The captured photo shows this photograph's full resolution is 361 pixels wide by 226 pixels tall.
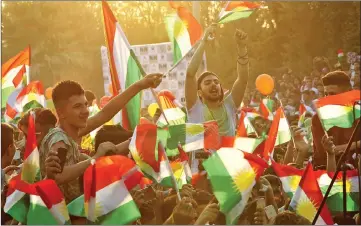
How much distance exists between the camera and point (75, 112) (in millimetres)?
4410

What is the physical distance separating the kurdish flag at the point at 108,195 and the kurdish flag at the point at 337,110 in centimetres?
131

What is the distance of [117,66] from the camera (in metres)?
5.82

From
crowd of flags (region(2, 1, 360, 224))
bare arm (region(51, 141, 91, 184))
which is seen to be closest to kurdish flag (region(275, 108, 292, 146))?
Result: crowd of flags (region(2, 1, 360, 224))

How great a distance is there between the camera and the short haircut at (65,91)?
446 cm

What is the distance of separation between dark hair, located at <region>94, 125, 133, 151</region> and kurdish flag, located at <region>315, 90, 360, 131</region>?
1.24 metres

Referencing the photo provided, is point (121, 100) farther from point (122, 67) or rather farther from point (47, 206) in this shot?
point (122, 67)

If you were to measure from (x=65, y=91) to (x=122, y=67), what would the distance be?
1364mm

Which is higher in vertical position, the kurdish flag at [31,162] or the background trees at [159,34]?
the background trees at [159,34]

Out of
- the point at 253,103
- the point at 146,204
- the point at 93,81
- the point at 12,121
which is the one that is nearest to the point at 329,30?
the point at 253,103

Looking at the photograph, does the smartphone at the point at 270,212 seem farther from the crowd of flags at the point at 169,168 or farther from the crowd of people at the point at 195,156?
the crowd of flags at the point at 169,168

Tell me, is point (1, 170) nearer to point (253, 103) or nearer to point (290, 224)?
point (290, 224)

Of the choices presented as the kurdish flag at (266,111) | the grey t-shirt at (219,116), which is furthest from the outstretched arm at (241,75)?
the kurdish flag at (266,111)

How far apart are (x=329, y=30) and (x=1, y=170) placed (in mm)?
15302

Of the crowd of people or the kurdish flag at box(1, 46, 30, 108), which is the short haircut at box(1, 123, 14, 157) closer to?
the crowd of people
